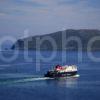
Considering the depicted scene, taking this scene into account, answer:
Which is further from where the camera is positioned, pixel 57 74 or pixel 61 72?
pixel 61 72

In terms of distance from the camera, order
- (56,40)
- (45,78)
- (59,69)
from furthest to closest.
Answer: (56,40), (59,69), (45,78)

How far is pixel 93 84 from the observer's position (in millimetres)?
52406

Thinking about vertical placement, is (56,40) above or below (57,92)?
above

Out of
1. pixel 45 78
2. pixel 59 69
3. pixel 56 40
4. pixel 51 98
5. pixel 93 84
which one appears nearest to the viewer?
pixel 51 98

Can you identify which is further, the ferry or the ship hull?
the ferry

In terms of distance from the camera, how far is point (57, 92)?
43938mm

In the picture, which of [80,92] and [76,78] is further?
[76,78]

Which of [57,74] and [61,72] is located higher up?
[61,72]

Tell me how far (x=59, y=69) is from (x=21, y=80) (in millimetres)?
9641

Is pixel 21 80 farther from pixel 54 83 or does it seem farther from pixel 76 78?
pixel 76 78

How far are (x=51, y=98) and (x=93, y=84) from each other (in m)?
15.1

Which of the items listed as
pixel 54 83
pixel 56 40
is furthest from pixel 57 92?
pixel 56 40

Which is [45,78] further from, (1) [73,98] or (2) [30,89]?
(1) [73,98]

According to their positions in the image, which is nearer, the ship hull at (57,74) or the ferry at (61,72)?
the ship hull at (57,74)
